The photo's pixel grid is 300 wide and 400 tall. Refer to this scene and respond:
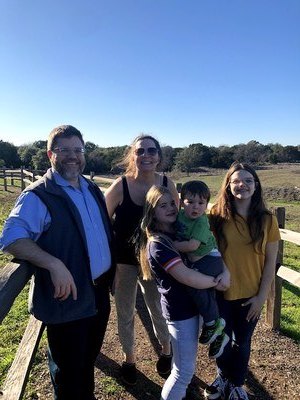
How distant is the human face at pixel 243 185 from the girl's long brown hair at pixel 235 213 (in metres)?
0.05

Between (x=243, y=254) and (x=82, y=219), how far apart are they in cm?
134

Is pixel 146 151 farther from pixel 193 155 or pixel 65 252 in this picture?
pixel 193 155

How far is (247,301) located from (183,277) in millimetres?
831

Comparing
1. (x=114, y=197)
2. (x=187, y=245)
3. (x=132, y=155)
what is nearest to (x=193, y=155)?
(x=132, y=155)

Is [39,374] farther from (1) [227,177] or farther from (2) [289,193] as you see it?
(2) [289,193]

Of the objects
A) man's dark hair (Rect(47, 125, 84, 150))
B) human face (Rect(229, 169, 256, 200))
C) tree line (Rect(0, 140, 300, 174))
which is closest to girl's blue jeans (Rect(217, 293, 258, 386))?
human face (Rect(229, 169, 256, 200))

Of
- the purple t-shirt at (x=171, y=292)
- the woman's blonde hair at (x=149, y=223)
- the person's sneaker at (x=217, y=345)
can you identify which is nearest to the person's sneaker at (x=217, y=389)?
the person's sneaker at (x=217, y=345)

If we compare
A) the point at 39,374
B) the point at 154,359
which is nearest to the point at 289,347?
the point at 154,359

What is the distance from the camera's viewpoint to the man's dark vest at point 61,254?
219cm

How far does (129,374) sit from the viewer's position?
3.43m

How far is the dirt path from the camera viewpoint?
333 cm

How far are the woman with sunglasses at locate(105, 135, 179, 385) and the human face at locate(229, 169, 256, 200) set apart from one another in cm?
Answer: 51

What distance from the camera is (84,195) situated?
2.47 m

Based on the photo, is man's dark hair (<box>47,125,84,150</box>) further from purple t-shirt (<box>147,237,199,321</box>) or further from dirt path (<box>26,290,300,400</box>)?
dirt path (<box>26,290,300,400</box>)
